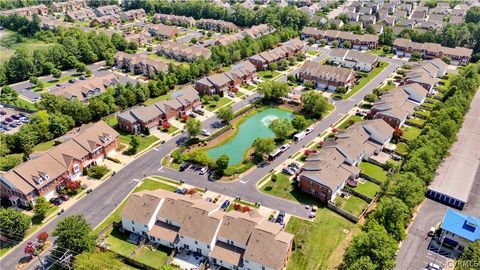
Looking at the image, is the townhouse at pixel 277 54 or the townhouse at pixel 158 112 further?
the townhouse at pixel 277 54

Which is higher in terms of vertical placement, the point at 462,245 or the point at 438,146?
the point at 438,146

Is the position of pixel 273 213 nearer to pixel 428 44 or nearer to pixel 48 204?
pixel 48 204

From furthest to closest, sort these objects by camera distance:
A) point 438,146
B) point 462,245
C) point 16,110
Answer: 1. point 16,110
2. point 438,146
3. point 462,245

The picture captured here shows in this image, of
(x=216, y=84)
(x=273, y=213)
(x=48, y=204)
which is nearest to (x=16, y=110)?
(x=48, y=204)

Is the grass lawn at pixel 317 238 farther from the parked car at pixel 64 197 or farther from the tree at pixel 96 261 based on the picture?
the parked car at pixel 64 197

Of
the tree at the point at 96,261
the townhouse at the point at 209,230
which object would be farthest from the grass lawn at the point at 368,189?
the tree at the point at 96,261

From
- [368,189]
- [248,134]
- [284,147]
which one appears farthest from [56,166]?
[368,189]

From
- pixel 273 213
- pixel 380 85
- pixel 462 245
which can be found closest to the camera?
pixel 462 245

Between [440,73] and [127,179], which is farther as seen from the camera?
[440,73]
